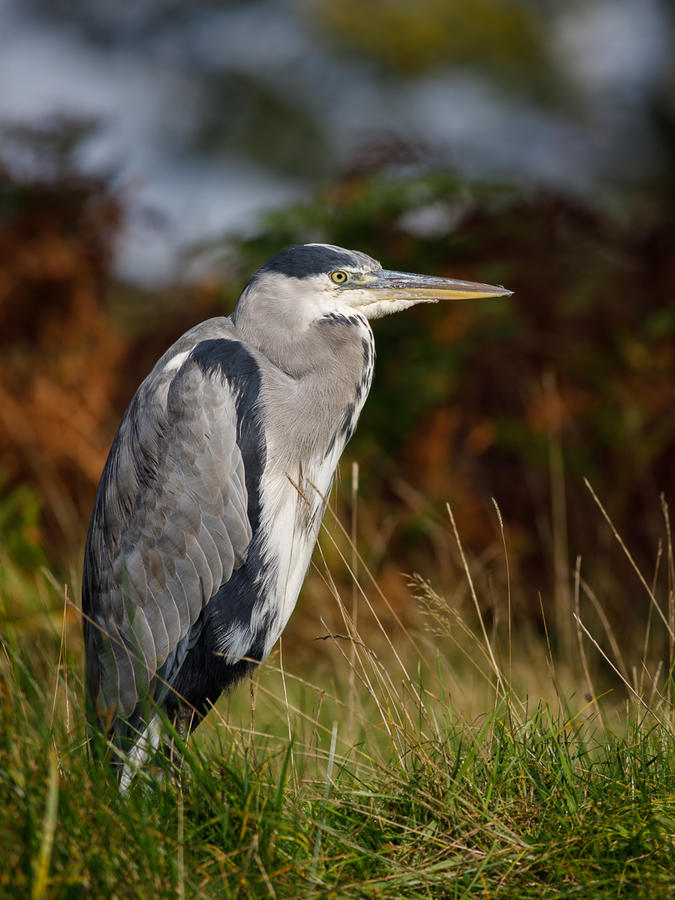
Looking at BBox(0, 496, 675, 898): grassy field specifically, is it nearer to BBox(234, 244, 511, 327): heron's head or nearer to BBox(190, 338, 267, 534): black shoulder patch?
BBox(190, 338, 267, 534): black shoulder patch

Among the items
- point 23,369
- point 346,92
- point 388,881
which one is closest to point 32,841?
point 388,881

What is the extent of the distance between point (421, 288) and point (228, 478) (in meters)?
0.88

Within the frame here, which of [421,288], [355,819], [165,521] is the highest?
[421,288]

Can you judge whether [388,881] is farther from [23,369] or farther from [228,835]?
[23,369]

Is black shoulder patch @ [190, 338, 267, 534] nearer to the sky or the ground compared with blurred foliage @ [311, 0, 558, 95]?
nearer to the ground

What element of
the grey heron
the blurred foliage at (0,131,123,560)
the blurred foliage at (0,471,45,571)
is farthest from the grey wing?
the blurred foliage at (0,131,123,560)

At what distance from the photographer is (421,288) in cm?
281

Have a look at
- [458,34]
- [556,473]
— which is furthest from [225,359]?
[458,34]

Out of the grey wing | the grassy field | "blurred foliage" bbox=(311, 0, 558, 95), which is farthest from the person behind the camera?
"blurred foliage" bbox=(311, 0, 558, 95)

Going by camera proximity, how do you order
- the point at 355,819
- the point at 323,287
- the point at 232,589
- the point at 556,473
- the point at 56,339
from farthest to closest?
the point at 56,339 < the point at 556,473 < the point at 323,287 < the point at 232,589 < the point at 355,819

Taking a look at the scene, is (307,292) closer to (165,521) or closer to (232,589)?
(165,521)

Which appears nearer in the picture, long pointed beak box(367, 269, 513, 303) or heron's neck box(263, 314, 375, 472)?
heron's neck box(263, 314, 375, 472)

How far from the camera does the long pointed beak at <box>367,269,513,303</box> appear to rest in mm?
2783

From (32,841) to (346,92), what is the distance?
16.9m
